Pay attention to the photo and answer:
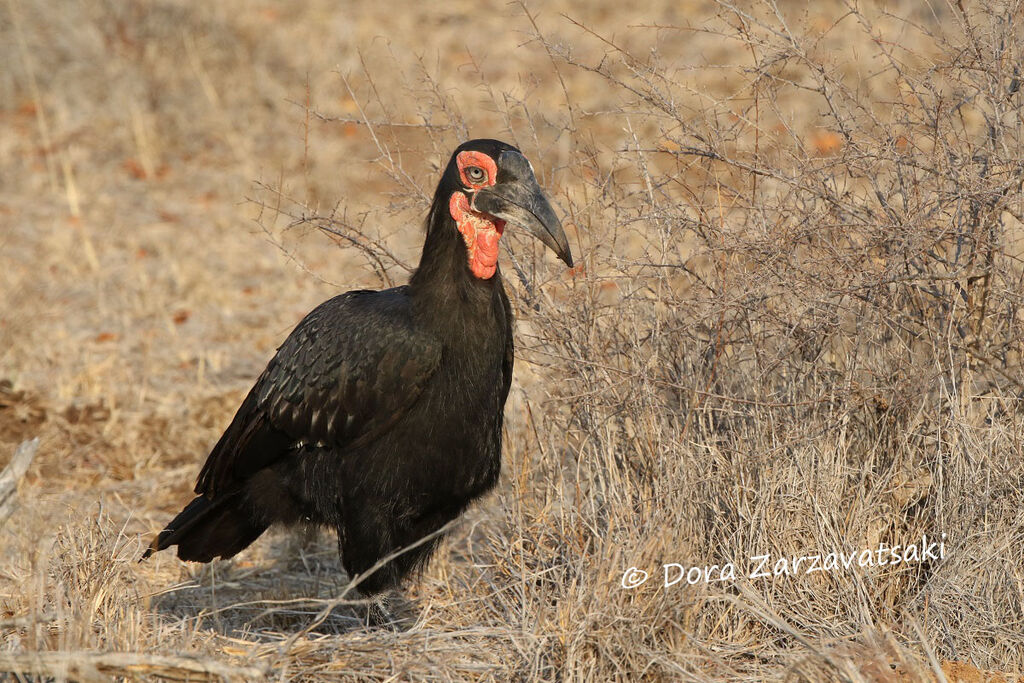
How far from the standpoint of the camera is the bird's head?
3510mm

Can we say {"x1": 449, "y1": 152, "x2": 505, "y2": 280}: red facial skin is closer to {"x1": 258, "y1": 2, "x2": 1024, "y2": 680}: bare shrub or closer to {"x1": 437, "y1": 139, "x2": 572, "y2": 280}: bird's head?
{"x1": 437, "y1": 139, "x2": 572, "y2": 280}: bird's head

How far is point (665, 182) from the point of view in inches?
154

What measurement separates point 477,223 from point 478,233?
0.03 meters

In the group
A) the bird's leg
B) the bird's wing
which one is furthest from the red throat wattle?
the bird's leg

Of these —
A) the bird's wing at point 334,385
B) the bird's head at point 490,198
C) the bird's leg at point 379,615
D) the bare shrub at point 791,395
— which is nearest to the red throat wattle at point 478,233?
the bird's head at point 490,198

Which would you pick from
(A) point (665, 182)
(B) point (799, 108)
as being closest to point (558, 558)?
(A) point (665, 182)

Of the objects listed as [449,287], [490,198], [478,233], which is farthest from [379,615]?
[490,198]

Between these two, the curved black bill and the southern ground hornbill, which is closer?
the curved black bill

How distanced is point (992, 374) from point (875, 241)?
0.65m

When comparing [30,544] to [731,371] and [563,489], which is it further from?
[731,371]

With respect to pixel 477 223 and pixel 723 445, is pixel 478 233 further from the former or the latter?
pixel 723 445

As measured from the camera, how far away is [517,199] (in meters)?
3.54

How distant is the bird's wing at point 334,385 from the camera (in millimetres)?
3683

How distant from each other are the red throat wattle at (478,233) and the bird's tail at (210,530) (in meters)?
1.23
